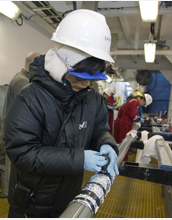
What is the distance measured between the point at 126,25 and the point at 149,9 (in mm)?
2998

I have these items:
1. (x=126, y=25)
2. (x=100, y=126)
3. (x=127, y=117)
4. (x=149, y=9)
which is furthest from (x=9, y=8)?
(x=126, y=25)

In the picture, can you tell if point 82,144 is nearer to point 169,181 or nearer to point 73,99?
point 73,99

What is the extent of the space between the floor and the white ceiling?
3289 mm

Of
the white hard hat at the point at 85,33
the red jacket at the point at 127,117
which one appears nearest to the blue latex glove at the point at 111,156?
the white hard hat at the point at 85,33

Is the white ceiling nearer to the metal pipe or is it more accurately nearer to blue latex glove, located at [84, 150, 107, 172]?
→ blue latex glove, located at [84, 150, 107, 172]

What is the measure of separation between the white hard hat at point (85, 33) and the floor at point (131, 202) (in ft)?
5.75

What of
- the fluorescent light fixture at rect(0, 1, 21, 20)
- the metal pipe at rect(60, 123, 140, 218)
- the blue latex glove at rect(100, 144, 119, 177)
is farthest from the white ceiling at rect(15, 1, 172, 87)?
the metal pipe at rect(60, 123, 140, 218)

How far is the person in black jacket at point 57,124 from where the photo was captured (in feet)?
2.82

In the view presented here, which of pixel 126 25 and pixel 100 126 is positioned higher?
pixel 126 25

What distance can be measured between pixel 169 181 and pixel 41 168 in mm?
930

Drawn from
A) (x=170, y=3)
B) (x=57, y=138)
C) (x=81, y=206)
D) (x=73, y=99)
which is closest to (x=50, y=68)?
(x=73, y=99)

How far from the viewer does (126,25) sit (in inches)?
217

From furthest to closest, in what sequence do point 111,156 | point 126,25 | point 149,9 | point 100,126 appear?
point 126,25 → point 149,9 → point 100,126 → point 111,156

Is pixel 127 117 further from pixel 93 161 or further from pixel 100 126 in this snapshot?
pixel 93 161
